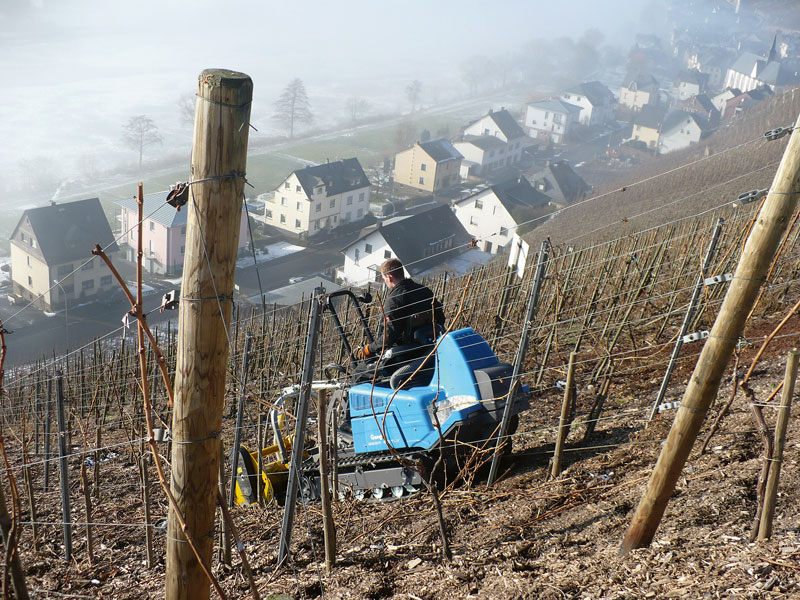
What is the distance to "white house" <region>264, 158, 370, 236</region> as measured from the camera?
37781mm

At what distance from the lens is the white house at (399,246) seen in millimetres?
31188

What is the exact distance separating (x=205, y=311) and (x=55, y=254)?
30.4 m

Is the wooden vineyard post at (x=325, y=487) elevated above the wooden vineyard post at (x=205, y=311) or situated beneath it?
situated beneath

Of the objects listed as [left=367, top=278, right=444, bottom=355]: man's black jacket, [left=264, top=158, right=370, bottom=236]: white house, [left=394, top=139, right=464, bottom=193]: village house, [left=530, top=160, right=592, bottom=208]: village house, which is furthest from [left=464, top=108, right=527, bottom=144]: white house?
[left=367, top=278, right=444, bottom=355]: man's black jacket

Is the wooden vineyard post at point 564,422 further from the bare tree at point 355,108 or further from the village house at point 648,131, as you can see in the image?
the bare tree at point 355,108

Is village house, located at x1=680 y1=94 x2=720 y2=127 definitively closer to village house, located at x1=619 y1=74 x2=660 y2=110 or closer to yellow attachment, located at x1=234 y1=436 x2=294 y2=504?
village house, located at x1=619 y1=74 x2=660 y2=110

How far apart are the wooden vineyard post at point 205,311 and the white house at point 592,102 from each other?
241 feet

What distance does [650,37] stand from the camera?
138 metres

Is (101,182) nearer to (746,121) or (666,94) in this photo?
(746,121)

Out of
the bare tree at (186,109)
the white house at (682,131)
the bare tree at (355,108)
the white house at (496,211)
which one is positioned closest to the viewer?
the white house at (496,211)

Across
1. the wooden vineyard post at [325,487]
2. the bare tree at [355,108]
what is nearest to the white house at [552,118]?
the bare tree at [355,108]

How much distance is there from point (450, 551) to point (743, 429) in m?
2.44

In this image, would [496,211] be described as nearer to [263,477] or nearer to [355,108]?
[263,477]

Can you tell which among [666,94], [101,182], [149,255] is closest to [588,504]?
[149,255]
